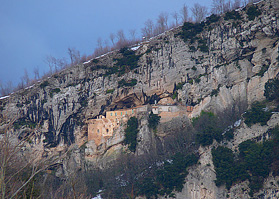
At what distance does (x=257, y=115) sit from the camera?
43625 mm

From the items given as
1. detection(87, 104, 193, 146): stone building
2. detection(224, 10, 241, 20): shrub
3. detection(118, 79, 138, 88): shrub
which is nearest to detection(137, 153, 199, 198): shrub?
detection(87, 104, 193, 146): stone building

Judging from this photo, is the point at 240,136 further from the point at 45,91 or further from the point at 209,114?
the point at 45,91

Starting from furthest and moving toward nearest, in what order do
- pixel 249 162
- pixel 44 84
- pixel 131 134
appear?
pixel 44 84 → pixel 131 134 → pixel 249 162

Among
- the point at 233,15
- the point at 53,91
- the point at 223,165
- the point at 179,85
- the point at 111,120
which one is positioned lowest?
the point at 223,165

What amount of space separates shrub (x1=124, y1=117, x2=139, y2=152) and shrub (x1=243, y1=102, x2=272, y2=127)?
14.8 m

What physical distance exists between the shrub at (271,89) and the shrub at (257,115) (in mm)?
1663

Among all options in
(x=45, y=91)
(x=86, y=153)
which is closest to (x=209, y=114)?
(x=86, y=153)

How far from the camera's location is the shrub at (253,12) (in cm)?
5219

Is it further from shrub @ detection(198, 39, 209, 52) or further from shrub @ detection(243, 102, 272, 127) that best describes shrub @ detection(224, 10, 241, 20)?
shrub @ detection(243, 102, 272, 127)

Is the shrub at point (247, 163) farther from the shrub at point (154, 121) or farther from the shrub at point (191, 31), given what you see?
the shrub at point (191, 31)

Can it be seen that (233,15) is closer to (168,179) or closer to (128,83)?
(128,83)

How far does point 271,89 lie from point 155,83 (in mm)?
17447

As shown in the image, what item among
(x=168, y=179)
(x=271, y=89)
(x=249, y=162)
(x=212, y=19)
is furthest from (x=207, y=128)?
(x=212, y=19)

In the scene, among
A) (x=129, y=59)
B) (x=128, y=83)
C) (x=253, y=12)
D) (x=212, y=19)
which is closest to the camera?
(x=253, y=12)
